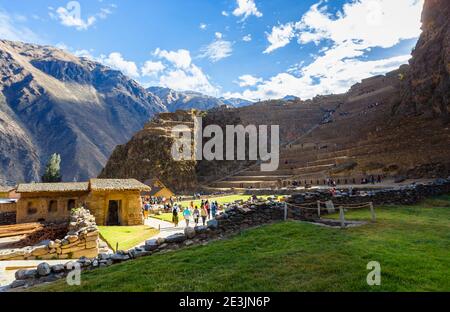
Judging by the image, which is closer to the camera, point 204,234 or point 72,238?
point 204,234

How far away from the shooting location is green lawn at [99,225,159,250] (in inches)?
672

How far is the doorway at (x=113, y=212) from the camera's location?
25.2 metres

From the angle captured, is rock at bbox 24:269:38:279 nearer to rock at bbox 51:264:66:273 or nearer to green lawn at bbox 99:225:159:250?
rock at bbox 51:264:66:273

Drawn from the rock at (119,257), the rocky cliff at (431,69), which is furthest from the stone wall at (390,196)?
the rocky cliff at (431,69)

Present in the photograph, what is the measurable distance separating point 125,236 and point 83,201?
7496mm

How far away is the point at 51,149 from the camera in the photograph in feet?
481

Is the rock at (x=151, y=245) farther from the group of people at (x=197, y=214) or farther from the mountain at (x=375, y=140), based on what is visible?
the mountain at (x=375, y=140)

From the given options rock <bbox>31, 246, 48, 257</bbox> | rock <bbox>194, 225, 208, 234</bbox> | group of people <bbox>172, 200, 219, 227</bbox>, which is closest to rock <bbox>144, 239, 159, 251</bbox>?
rock <bbox>194, 225, 208, 234</bbox>

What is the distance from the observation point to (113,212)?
84.5 ft

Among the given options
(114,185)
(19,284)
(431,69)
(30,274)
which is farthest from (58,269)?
(431,69)

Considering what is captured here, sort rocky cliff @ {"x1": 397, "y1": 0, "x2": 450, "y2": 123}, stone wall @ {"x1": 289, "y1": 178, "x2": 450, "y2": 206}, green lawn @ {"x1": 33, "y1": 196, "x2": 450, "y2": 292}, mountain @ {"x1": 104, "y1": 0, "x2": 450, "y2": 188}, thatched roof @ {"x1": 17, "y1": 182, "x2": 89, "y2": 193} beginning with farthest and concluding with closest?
rocky cliff @ {"x1": 397, "y1": 0, "x2": 450, "y2": 123} → mountain @ {"x1": 104, "y1": 0, "x2": 450, "y2": 188} → thatched roof @ {"x1": 17, "y1": 182, "x2": 89, "y2": 193} → stone wall @ {"x1": 289, "y1": 178, "x2": 450, "y2": 206} → green lawn @ {"x1": 33, "y1": 196, "x2": 450, "y2": 292}

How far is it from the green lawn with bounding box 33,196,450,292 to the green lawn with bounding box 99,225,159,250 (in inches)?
346

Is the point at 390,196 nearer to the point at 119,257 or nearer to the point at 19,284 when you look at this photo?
the point at 119,257

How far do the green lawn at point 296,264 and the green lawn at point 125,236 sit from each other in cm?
879
